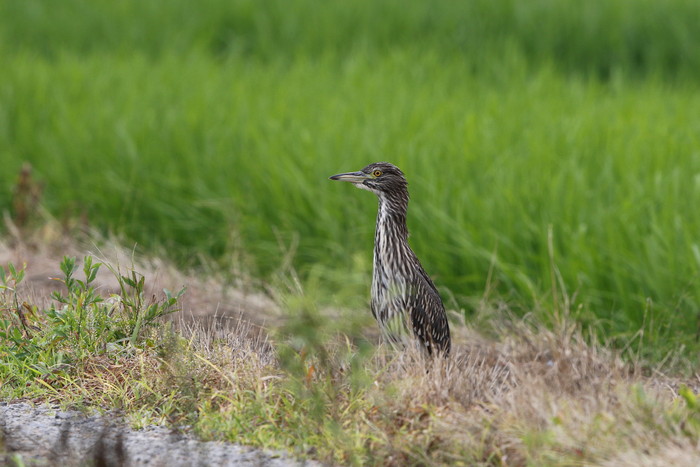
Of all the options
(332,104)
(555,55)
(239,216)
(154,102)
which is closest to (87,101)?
(154,102)

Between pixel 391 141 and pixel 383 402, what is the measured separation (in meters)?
4.91

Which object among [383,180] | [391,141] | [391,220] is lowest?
[391,141]

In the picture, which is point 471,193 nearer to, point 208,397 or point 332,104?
point 332,104

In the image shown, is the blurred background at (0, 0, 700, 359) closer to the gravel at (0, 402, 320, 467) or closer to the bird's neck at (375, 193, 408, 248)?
the bird's neck at (375, 193, 408, 248)

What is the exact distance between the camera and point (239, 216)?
783cm

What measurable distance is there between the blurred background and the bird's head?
0.50 m

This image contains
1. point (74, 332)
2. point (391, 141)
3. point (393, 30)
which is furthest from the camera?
point (393, 30)

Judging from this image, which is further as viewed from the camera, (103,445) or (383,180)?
(383,180)

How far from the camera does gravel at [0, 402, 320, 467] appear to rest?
11.9 feet

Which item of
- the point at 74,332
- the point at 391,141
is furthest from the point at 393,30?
the point at 74,332

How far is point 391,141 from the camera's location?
28.7ft

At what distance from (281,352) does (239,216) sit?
152 inches

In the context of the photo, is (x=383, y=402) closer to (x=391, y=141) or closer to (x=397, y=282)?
(x=397, y=282)

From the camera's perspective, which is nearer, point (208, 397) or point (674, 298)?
point (208, 397)
